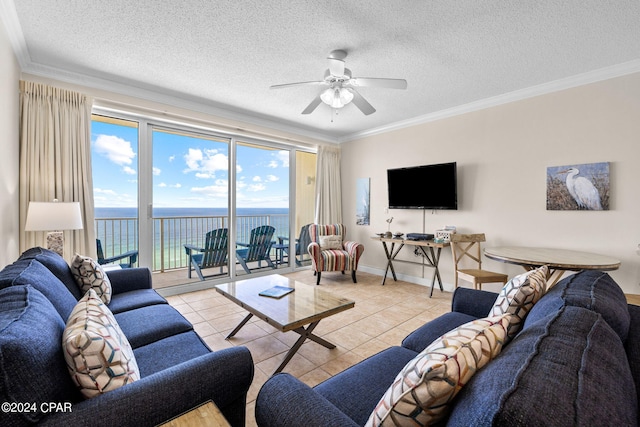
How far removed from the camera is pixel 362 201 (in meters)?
5.17

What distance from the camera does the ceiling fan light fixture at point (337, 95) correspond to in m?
2.66

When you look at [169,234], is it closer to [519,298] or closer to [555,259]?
[519,298]

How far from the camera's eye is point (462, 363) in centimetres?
70

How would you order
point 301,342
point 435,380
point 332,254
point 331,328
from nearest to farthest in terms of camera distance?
point 435,380 < point 301,342 < point 331,328 < point 332,254

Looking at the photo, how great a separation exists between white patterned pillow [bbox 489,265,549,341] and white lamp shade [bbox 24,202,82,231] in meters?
3.26

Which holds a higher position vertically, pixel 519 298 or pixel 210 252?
pixel 519 298

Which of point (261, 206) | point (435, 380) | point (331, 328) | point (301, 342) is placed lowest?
point (331, 328)

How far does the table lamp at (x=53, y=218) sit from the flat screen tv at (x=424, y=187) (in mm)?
3982

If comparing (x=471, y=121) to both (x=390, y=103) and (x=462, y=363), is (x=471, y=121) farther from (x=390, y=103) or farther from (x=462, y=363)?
(x=462, y=363)

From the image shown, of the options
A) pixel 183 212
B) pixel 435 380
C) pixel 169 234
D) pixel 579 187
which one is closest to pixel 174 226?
pixel 169 234

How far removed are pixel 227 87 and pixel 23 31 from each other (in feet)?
5.41

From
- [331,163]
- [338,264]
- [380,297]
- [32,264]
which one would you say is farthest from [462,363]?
[331,163]

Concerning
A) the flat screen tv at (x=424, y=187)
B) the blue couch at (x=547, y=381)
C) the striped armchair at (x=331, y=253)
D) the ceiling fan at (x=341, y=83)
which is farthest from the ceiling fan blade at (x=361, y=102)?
the striped armchair at (x=331, y=253)

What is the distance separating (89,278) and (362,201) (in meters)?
4.09
